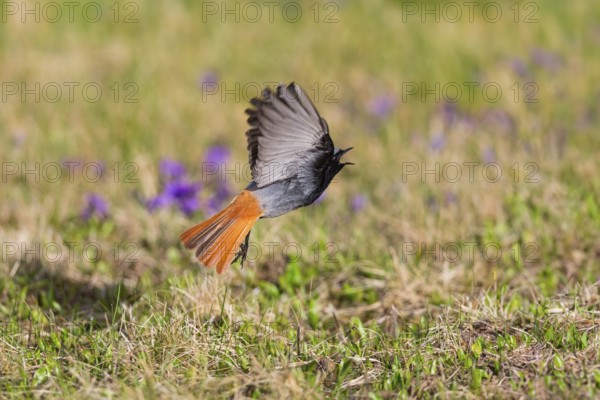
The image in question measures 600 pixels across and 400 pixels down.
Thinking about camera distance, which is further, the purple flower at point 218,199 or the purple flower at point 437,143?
the purple flower at point 437,143

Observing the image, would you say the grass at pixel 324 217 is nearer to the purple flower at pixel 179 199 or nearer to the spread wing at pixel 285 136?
the purple flower at pixel 179 199

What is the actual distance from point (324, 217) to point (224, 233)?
6.72 feet

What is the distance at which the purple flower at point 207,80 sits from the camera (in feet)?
25.4

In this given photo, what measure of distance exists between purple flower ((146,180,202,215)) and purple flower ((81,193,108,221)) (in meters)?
0.27

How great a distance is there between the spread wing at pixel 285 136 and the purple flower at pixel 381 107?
158 inches

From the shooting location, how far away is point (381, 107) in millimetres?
7430

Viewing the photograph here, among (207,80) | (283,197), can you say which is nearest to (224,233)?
(283,197)

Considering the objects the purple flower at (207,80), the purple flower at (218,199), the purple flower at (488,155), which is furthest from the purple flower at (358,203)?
the purple flower at (207,80)

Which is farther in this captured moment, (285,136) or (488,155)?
(488,155)

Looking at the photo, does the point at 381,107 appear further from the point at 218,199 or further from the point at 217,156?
the point at 218,199

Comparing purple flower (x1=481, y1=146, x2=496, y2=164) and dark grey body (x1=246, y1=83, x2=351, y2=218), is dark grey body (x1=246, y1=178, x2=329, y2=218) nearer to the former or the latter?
dark grey body (x1=246, y1=83, x2=351, y2=218)

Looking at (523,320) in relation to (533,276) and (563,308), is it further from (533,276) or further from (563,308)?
(533,276)

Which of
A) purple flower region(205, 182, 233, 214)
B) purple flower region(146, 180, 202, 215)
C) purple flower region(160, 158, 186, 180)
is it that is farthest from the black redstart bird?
purple flower region(160, 158, 186, 180)

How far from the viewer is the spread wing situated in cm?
325
